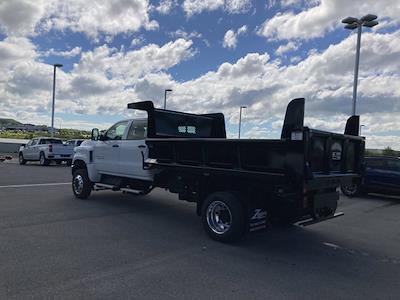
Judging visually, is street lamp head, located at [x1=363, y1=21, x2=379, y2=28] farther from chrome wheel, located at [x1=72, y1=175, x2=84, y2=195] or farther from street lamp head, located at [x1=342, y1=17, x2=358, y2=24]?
chrome wheel, located at [x1=72, y1=175, x2=84, y2=195]

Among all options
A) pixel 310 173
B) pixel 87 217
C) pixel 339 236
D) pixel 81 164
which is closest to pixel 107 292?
pixel 310 173

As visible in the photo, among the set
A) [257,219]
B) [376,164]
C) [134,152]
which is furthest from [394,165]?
[134,152]

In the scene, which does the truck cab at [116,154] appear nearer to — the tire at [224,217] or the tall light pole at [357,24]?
the tire at [224,217]

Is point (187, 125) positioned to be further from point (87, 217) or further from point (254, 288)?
point (254, 288)

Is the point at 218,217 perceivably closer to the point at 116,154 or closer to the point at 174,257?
the point at 174,257

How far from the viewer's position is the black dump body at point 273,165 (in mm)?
5840

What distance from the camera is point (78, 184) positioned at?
10750 mm

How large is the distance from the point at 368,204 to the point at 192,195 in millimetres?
6903

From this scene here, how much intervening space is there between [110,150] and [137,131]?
108cm

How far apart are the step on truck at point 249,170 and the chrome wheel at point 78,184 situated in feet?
7.27

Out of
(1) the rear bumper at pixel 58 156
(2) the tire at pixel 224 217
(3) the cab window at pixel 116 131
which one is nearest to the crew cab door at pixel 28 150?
(1) the rear bumper at pixel 58 156

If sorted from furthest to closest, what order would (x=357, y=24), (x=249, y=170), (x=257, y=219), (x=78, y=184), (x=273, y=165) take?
(x=357, y=24) < (x=78, y=184) < (x=257, y=219) < (x=249, y=170) < (x=273, y=165)

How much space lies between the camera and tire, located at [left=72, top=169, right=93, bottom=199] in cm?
1050

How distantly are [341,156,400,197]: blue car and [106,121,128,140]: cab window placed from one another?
7.95 meters
